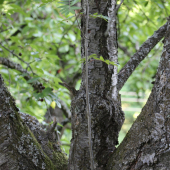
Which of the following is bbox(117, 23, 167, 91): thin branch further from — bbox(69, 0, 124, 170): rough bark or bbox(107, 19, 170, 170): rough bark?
bbox(107, 19, 170, 170): rough bark

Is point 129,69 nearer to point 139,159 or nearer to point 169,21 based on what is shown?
point 169,21

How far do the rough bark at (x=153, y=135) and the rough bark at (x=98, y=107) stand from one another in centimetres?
8

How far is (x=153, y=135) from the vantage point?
0.63m

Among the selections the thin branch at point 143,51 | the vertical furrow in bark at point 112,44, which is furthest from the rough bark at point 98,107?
the thin branch at point 143,51

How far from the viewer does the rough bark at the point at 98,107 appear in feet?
2.49

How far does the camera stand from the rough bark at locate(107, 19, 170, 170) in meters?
0.61

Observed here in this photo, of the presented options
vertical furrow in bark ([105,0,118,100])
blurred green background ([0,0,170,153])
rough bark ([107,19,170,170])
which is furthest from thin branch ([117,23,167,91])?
blurred green background ([0,0,170,153])

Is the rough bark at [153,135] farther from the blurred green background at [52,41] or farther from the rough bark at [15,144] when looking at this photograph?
the blurred green background at [52,41]

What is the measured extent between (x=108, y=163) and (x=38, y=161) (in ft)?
0.91

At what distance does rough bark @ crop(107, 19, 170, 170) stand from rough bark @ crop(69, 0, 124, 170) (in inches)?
3.2

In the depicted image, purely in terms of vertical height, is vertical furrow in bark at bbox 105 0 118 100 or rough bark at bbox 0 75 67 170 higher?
vertical furrow in bark at bbox 105 0 118 100

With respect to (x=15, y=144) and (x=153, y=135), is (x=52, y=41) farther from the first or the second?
(x=153, y=135)

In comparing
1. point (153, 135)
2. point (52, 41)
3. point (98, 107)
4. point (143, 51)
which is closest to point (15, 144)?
point (98, 107)

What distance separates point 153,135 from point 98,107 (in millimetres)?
220
